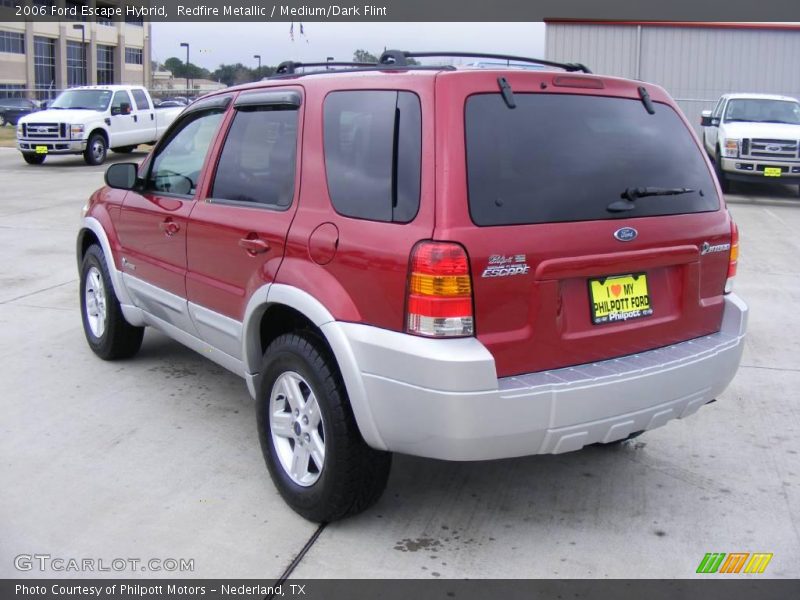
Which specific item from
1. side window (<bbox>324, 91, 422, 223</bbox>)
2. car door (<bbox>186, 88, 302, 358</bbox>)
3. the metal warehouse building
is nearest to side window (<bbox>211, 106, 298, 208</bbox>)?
car door (<bbox>186, 88, 302, 358</bbox>)

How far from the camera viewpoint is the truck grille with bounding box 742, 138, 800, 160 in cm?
1590

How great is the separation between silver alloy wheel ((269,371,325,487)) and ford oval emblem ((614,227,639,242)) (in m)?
1.40

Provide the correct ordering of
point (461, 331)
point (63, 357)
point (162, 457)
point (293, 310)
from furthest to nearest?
point (63, 357)
point (162, 457)
point (293, 310)
point (461, 331)

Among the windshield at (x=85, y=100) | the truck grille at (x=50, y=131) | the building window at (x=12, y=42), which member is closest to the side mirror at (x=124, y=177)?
the truck grille at (x=50, y=131)

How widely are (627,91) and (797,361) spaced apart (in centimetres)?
328

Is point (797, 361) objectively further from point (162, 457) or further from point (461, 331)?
point (162, 457)

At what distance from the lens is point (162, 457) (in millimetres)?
4410

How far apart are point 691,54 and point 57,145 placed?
19.0 m

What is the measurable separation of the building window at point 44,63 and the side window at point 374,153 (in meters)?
78.0

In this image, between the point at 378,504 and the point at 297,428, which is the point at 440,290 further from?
the point at 378,504

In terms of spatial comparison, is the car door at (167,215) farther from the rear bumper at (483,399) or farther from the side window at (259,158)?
the rear bumper at (483,399)

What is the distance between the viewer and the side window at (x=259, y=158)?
13.0 ft

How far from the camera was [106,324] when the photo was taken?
580cm

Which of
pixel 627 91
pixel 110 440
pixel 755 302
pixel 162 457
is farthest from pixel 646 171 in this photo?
pixel 755 302
